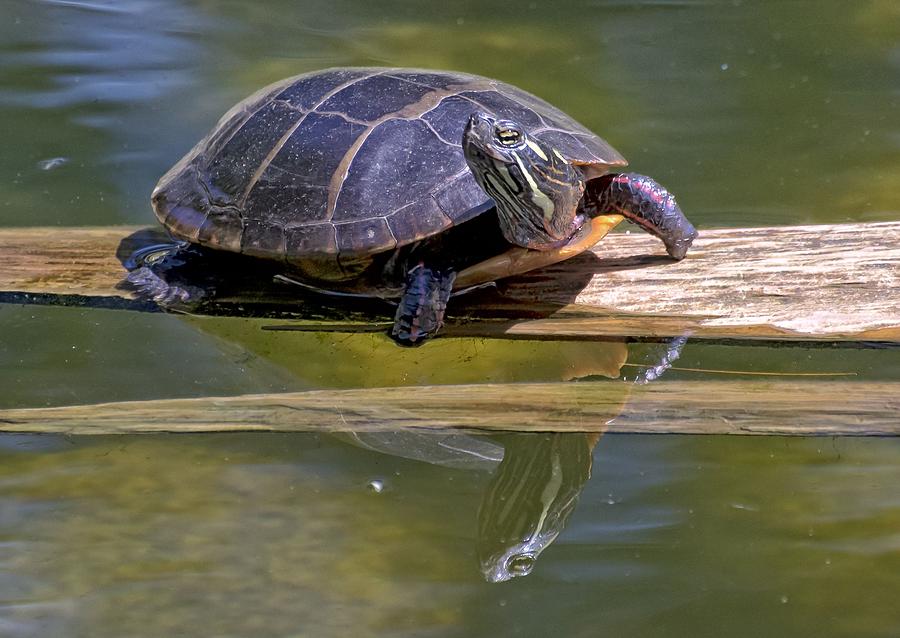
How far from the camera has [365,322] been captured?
4.43m

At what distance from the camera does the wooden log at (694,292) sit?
13.3 feet

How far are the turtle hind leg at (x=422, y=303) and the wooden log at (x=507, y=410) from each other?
0.34 metres

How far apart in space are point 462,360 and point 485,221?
24.5 inches

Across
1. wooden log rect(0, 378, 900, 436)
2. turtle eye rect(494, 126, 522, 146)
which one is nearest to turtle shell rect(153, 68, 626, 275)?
turtle eye rect(494, 126, 522, 146)

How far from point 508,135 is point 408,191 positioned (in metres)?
0.52

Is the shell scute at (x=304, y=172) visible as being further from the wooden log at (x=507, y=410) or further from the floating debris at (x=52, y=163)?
the floating debris at (x=52, y=163)

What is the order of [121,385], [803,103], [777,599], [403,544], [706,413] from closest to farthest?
[777,599]
[403,544]
[706,413]
[121,385]
[803,103]

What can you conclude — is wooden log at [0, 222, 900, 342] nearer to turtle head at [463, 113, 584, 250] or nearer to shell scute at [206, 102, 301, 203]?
turtle head at [463, 113, 584, 250]

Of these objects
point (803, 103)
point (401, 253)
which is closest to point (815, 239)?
point (401, 253)

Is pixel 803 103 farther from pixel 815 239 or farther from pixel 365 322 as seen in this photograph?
pixel 365 322

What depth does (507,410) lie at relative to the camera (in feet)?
12.5

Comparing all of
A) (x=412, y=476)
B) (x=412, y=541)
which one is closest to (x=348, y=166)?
(x=412, y=476)

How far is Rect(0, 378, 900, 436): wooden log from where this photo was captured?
3693 millimetres

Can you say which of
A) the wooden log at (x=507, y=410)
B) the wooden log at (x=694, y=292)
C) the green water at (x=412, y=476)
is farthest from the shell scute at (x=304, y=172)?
the wooden log at (x=507, y=410)
